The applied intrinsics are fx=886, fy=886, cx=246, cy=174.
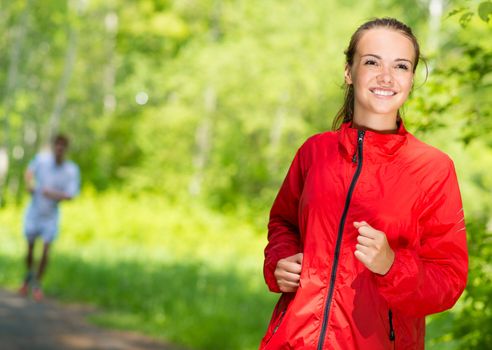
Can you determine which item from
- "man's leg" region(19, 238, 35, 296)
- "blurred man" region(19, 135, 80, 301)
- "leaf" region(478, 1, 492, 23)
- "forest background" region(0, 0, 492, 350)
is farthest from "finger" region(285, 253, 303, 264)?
"forest background" region(0, 0, 492, 350)

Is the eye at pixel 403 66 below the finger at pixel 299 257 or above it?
above

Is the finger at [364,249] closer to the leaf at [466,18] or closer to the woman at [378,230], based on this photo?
the woman at [378,230]

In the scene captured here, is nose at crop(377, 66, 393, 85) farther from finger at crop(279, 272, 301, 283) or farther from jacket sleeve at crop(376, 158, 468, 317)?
finger at crop(279, 272, 301, 283)

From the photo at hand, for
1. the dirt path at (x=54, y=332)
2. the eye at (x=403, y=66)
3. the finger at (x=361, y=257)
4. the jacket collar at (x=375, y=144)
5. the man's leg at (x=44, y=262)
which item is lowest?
the dirt path at (x=54, y=332)

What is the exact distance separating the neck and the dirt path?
6.36m

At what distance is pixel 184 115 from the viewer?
1118 inches

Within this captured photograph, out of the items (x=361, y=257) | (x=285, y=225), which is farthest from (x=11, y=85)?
(x=361, y=257)

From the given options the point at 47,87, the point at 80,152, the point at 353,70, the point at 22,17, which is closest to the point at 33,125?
the point at 47,87

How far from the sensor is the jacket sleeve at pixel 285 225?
268 cm

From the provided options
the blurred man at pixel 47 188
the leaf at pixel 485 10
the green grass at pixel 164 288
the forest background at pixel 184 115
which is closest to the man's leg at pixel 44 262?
the blurred man at pixel 47 188

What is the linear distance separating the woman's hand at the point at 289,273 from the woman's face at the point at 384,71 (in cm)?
47

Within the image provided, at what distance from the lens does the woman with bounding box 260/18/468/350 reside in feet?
8.00

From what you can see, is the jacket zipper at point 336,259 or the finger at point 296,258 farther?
the finger at point 296,258

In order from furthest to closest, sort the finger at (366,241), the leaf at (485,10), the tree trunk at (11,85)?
the tree trunk at (11,85)
the leaf at (485,10)
the finger at (366,241)
